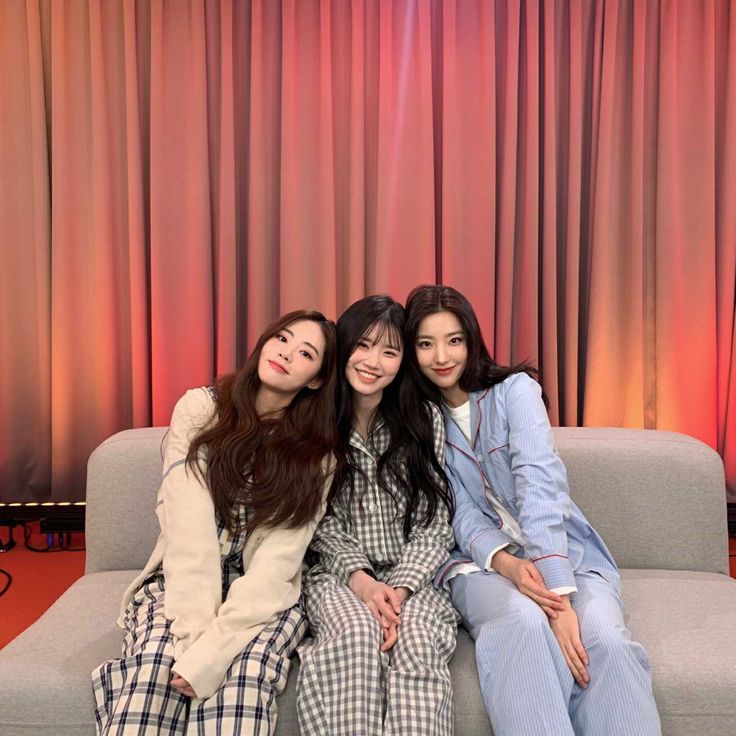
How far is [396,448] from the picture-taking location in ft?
6.09

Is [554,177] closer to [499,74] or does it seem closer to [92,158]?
[499,74]

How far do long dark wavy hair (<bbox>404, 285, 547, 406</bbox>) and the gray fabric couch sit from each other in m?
0.28

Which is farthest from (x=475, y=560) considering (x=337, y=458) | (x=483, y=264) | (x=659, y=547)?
(x=483, y=264)

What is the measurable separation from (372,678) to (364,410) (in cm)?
70

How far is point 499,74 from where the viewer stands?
3133 mm

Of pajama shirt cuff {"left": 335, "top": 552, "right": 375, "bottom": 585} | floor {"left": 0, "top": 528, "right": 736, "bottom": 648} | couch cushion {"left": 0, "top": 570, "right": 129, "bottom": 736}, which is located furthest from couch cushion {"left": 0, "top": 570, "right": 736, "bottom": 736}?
floor {"left": 0, "top": 528, "right": 736, "bottom": 648}

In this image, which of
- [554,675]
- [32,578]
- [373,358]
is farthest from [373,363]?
[32,578]

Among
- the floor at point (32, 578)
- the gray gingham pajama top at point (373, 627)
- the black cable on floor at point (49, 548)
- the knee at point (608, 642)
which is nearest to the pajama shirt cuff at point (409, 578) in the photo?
the gray gingham pajama top at point (373, 627)

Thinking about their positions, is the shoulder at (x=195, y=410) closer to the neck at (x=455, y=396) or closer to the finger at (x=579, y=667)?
the neck at (x=455, y=396)

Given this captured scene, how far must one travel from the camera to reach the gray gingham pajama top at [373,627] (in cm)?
138

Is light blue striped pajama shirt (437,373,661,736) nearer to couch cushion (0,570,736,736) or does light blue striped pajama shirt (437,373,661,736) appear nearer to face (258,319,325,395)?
couch cushion (0,570,736,736)

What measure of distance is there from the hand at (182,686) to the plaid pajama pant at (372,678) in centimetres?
20

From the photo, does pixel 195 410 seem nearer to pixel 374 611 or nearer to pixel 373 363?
pixel 373 363

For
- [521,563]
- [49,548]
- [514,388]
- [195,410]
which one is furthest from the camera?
[49,548]
